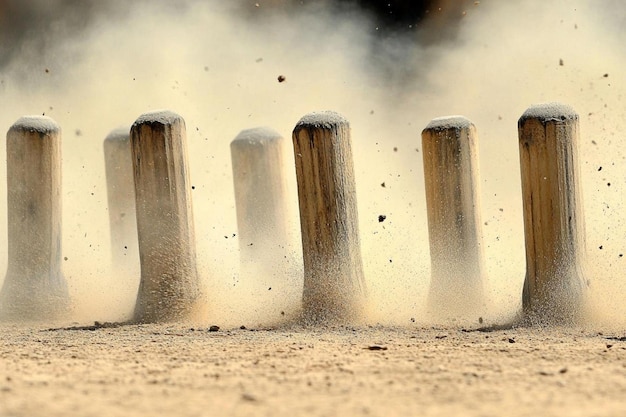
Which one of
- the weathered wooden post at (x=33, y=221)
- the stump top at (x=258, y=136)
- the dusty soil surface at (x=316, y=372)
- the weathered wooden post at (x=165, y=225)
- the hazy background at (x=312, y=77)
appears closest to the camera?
the dusty soil surface at (x=316, y=372)

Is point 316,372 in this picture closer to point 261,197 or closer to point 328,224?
point 328,224

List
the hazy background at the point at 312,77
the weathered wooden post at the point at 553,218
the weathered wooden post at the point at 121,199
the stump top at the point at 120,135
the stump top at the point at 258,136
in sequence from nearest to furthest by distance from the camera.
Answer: the weathered wooden post at the point at 553,218 < the stump top at the point at 258,136 < the weathered wooden post at the point at 121,199 < the stump top at the point at 120,135 < the hazy background at the point at 312,77

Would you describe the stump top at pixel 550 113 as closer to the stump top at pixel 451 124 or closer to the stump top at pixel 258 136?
the stump top at pixel 451 124

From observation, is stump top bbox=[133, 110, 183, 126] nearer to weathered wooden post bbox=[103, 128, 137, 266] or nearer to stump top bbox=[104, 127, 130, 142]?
weathered wooden post bbox=[103, 128, 137, 266]

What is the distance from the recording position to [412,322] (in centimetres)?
791

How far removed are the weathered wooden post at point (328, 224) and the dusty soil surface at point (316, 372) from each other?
0.82ft

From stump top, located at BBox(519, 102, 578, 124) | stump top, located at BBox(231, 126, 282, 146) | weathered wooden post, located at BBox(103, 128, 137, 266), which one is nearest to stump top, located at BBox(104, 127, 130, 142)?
weathered wooden post, located at BBox(103, 128, 137, 266)

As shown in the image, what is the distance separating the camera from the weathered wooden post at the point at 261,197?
30.9ft

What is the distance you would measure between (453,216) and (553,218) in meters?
0.97

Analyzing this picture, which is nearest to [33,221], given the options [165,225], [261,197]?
[165,225]

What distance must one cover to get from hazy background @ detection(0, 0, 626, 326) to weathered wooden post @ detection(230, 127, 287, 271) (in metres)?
2.28

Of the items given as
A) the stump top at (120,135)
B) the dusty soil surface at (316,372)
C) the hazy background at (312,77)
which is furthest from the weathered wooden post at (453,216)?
the hazy background at (312,77)

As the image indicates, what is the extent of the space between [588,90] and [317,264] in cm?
615

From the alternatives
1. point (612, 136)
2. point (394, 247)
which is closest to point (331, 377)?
point (394, 247)
